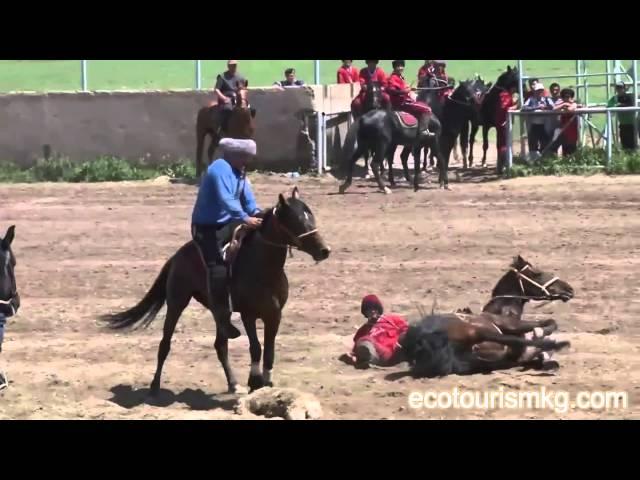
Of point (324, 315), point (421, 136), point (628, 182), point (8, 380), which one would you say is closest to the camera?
point (8, 380)

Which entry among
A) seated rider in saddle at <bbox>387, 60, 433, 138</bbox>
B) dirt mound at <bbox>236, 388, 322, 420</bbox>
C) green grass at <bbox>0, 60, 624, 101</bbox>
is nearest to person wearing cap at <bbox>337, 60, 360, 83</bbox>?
seated rider in saddle at <bbox>387, 60, 433, 138</bbox>

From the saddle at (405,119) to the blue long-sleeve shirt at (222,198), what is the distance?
40.4ft

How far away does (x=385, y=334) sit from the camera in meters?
9.51

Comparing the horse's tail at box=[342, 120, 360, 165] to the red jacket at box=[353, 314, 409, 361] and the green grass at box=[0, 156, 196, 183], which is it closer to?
the green grass at box=[0, 156, 196, 183]

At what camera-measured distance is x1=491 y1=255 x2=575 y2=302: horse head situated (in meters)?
9.66

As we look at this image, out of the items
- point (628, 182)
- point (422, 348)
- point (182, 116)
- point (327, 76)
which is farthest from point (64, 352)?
point (327, 76)

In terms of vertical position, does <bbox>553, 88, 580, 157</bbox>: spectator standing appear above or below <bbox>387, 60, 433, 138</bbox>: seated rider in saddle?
below

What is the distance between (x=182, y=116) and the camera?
23.1 m

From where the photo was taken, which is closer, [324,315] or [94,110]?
[324,315]

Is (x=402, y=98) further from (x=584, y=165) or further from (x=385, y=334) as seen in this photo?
(x=385, y=334)

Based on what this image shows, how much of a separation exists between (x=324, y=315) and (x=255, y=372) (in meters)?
2.80

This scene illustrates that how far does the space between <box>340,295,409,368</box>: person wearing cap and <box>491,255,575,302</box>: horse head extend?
2.93 ft

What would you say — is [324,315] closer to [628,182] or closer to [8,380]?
[8,380]

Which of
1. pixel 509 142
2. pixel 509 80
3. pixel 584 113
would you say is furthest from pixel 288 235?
pixel 509 80
